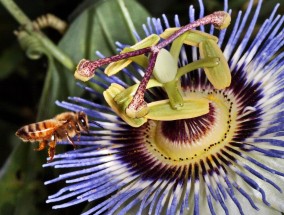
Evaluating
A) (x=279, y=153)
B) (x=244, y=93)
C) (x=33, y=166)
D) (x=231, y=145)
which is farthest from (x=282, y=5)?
(x=33, y=166)

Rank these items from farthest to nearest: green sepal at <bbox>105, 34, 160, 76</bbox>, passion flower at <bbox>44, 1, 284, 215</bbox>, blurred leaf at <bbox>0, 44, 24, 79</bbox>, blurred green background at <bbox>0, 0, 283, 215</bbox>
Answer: blurred leaf at <bbox>0, 44, 24, 79</bbox>, blurred green background at <bbox>0, 0, 283, 215</bbox>, green sepal at <bbox>105, 34, 160, 76</bbox>, passion flower at <bbox>44, 1, 284, 215</bbox>

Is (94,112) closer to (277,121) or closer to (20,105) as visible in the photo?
(277,121)

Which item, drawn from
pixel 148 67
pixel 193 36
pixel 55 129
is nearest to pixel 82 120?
pixel 55 129

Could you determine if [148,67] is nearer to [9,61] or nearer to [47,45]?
[47,45]

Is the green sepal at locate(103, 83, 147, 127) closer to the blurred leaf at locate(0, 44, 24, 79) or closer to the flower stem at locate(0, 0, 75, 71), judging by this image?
the flower stem at locate(0, 0, 75, 71)

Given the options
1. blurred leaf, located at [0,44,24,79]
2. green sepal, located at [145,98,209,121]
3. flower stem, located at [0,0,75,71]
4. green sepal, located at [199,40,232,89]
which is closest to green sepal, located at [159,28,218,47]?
green sepal, located at [199,40,232,89]
